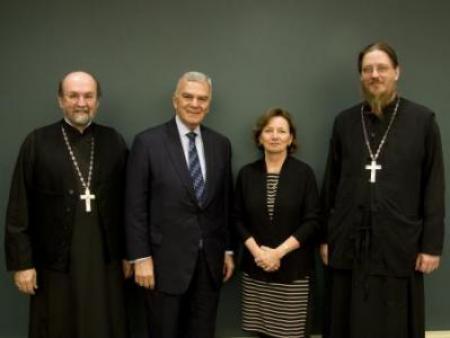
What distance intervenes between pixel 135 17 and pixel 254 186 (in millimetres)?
1179

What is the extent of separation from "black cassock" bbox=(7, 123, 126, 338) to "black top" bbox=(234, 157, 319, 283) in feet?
2.42

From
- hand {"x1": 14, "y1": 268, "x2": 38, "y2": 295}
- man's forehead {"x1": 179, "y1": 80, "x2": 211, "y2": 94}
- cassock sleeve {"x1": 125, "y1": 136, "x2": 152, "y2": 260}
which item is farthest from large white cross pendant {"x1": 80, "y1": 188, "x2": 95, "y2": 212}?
man's forehead {"x1": 179, "y1": 80, "x2": 211, "y2": 94}

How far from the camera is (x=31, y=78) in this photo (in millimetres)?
2600

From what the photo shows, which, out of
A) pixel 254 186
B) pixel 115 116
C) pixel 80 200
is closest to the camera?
pixel 80 200

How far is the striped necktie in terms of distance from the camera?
2324 mm

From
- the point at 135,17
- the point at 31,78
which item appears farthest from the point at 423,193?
the point at 31,78

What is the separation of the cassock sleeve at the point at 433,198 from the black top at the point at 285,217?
0.55m

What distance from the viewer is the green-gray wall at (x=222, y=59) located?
260cm

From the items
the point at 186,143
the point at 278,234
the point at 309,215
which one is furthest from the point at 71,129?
the point at 309,215

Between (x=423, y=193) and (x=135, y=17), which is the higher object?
(x=135, y=17)

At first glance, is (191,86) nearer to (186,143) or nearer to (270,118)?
(186,143)

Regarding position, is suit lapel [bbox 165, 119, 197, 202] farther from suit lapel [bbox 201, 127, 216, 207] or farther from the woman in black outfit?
the woman in black outfit

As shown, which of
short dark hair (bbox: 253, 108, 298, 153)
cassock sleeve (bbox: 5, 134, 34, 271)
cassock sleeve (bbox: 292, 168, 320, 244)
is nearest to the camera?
cassock sleeve (bbox: 5, 134, 34, 271)

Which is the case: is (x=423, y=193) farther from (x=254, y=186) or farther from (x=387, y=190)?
(x=254, y=186)
